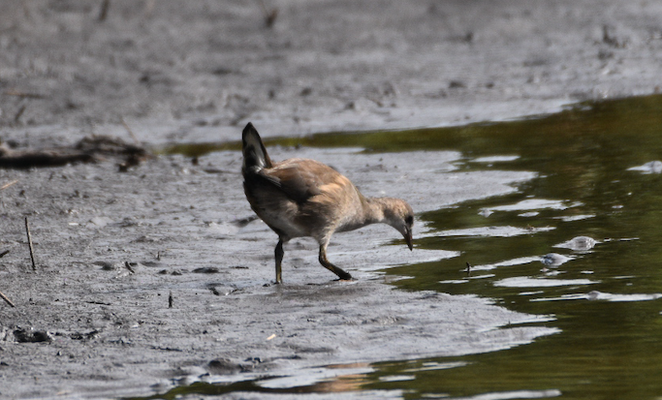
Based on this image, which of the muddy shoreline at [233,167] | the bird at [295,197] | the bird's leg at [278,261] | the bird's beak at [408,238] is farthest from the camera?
the bird's beak at [408,238]

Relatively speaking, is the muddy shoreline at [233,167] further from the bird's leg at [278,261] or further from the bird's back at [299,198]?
the bird's back at [299,198]

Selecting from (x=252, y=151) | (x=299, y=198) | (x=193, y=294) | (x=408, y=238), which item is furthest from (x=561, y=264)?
(x=193, y=294)

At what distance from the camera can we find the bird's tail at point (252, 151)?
5.60 meters

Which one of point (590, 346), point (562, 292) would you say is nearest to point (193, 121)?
point (562, 292)

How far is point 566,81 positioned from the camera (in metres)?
13.7

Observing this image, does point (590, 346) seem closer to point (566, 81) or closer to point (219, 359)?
point (219, 359)

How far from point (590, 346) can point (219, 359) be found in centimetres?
156

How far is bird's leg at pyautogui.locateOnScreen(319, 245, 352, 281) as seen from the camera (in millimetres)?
5722

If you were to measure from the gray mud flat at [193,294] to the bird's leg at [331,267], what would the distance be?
7 centimetres

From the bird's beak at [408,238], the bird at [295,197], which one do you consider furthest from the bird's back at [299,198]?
the bird's beak at [408,238]

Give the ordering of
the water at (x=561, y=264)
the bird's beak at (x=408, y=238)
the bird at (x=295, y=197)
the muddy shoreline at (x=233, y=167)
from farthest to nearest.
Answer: the bird's beak at (x=408, y=238), the bird at (x=295, y=197), the muddy shoreline at (x=233, y=167), the water at (x=561, y=264)

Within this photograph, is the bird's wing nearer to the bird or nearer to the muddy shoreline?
the bird

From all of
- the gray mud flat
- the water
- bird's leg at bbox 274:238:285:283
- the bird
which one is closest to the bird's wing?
the bird

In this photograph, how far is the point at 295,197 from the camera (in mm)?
5895
